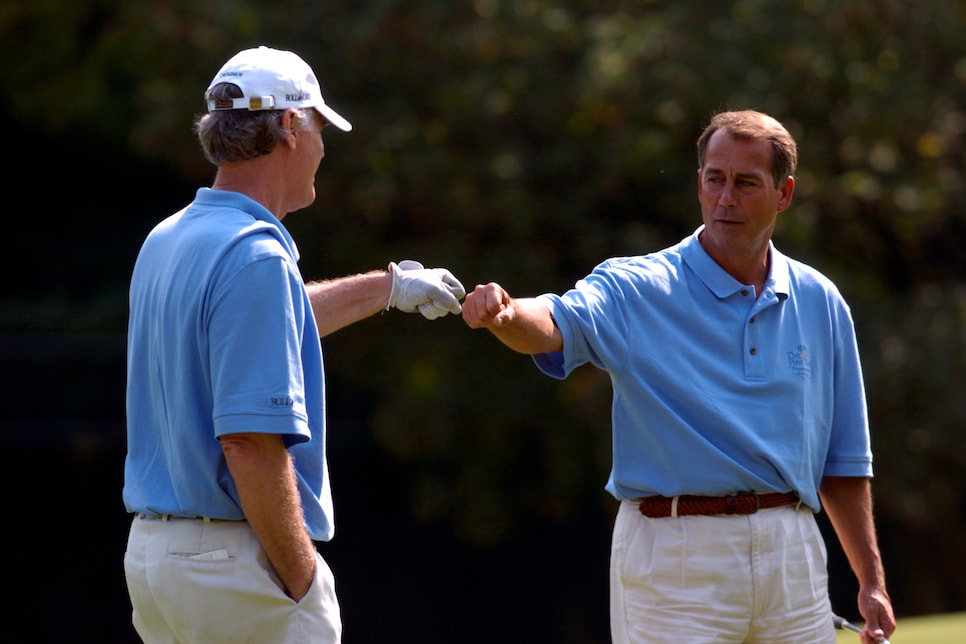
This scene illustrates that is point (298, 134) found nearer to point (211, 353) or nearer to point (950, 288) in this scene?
point (211, 353)

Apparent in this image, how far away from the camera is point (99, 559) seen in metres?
12.4

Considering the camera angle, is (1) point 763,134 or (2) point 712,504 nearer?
(2) point 712,504

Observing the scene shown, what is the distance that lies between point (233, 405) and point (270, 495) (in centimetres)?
19

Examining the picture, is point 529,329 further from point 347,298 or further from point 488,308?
point 347,298

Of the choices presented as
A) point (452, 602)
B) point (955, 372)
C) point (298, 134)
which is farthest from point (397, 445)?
point (298, 134)

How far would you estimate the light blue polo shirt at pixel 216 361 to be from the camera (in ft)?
8.70

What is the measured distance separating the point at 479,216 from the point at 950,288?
11.2 feet

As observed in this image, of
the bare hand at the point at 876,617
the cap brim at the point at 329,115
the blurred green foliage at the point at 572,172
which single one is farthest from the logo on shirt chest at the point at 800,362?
the blurred green foliage at the point at 572,172

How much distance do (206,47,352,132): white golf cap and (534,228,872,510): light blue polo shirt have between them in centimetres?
83

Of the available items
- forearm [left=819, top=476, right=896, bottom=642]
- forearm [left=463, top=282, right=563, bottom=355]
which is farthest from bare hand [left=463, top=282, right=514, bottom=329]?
forearm [left=819, top=476, right=896, bottom=642]

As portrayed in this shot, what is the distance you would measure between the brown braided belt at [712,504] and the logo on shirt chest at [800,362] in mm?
319

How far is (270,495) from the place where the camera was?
8.61 ft

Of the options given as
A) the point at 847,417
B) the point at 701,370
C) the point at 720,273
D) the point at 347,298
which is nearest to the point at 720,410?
the point at 701,370

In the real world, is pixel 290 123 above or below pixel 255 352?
above
